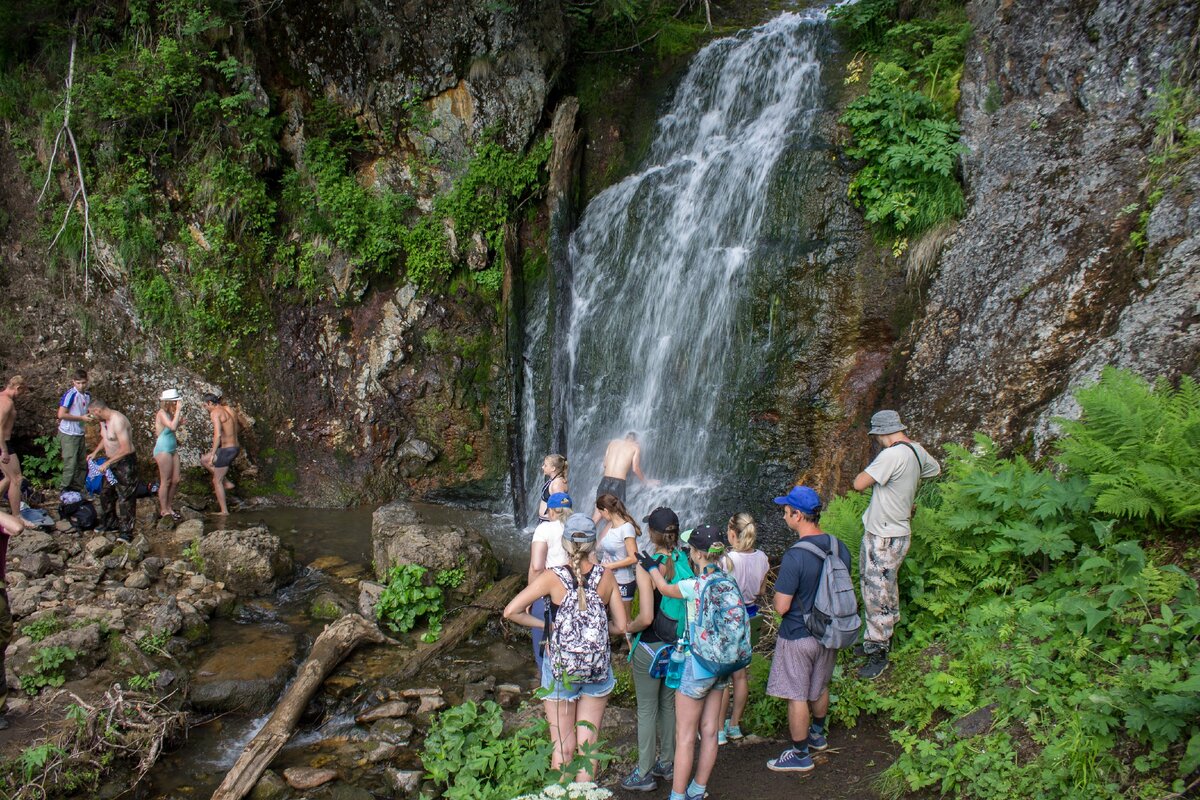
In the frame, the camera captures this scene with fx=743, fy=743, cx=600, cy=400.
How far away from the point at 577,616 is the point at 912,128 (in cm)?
753

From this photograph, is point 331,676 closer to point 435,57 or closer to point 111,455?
point 111,455

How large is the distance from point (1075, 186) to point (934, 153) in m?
1.73

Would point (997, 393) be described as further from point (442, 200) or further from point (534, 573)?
point (442, 200)

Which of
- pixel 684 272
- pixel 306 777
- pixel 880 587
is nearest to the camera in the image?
pixel 880 587

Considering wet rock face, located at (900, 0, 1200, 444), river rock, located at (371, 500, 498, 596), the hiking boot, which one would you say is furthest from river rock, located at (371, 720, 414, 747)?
wet rock face, located at (900, 0, 1200, 444)

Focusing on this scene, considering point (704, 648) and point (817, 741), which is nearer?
point (704, 648)

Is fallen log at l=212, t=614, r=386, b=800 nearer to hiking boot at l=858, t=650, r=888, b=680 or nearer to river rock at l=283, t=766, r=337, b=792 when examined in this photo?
river rock at l=283, t=766, r=337, b=792

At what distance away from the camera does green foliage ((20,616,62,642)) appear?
6.53 m

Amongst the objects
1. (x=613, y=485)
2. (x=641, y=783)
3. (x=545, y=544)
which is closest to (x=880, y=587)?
(x=641, y=783)

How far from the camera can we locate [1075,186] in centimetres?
712

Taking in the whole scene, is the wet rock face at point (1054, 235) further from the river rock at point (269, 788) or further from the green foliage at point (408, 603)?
the river rock at point (269, 788)

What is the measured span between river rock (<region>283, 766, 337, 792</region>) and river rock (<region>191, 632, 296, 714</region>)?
1.02 metres

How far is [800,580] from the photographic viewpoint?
4.52 m

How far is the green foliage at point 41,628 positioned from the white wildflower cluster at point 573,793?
5.39 meters
